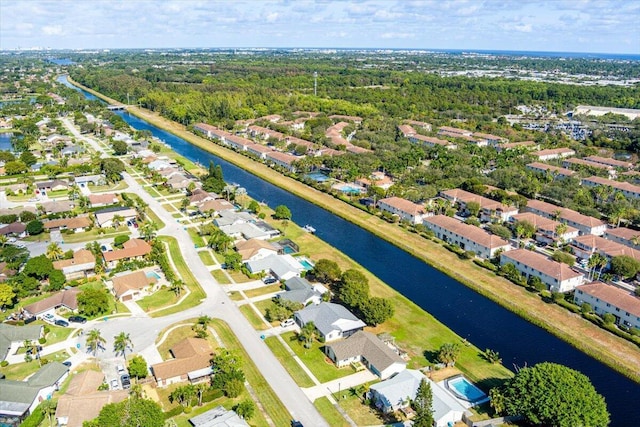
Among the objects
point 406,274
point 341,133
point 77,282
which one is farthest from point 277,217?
point 341,133

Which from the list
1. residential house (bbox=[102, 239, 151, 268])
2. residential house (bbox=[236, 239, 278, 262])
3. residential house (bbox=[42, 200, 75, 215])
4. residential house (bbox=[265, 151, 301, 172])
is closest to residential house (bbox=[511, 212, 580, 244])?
residential house (bbox=[236, 239, 278, 262])

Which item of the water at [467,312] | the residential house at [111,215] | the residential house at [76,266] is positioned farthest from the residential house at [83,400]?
the residential house at [111,215]

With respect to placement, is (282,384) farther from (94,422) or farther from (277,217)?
(277,217)

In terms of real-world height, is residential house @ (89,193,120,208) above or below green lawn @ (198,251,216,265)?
above

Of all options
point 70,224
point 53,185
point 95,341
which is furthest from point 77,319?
point 53,185

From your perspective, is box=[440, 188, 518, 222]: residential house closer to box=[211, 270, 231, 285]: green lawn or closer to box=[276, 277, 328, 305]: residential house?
box=[276, 277, 328, 305]: residential house

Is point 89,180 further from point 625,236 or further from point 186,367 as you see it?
point 625,236
